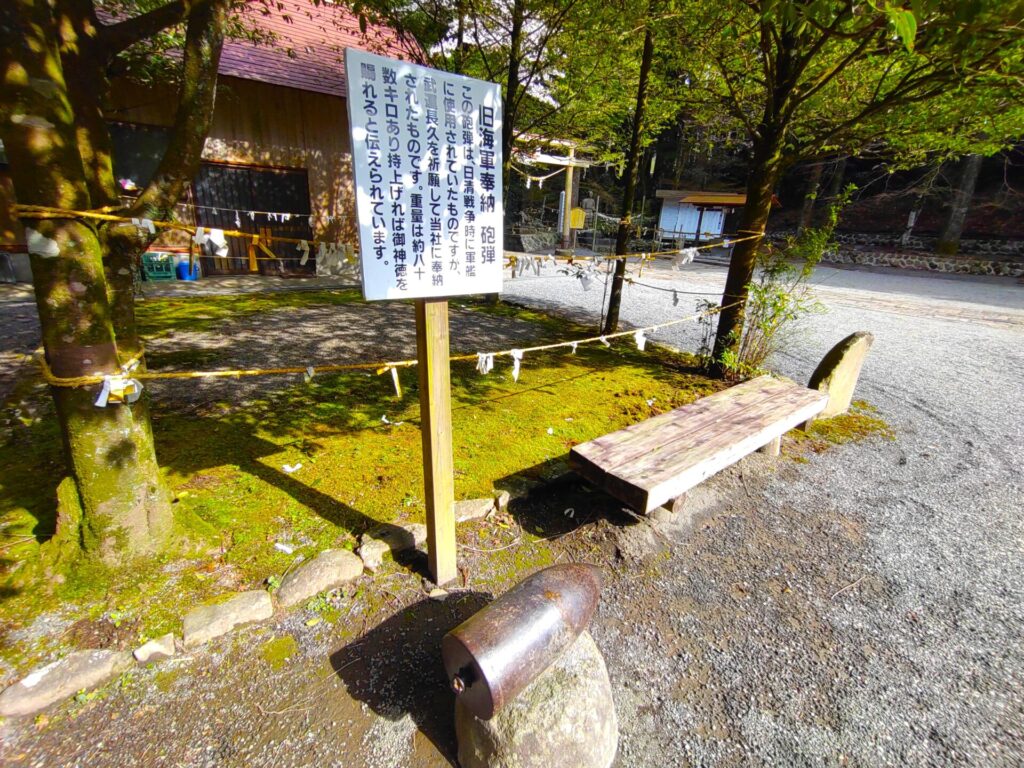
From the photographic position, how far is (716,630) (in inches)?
104

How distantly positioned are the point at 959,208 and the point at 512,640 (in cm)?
2778

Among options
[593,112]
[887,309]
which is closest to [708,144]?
[593,112]

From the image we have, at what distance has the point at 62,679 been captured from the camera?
2053 mm

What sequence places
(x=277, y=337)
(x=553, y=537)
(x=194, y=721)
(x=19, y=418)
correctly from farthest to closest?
(x=277, y=337) → (x=19, y=418) → (x=553, y=537) → (x=194, y=721)

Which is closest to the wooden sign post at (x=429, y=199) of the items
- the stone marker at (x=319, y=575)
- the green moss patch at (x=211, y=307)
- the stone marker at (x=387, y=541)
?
the stone marker at (x=387, y=541)

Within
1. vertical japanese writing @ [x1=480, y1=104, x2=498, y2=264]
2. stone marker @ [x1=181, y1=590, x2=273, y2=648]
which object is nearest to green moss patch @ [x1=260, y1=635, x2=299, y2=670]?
stone marker @ [x1=181, y1=590, x2=273, y2=648]

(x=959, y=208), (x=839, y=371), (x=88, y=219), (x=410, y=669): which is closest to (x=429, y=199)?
(x=88, y=219)

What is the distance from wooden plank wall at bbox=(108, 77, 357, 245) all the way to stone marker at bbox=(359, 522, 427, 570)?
958cm

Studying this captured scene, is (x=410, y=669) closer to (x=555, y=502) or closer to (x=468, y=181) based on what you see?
(x=555, y=502)

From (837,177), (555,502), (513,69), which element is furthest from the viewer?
(837,177)

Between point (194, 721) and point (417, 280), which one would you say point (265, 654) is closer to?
point (194, 721)

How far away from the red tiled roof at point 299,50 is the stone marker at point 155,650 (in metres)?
10.2

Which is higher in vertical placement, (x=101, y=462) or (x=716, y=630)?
(x=101, y=462)

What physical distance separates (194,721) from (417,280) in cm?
213
